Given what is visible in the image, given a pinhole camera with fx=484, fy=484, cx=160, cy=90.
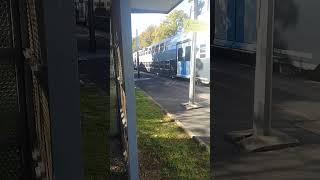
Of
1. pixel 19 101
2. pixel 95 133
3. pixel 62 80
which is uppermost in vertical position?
pixel 62 80

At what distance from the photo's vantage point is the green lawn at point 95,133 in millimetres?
1919

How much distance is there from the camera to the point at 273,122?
113 centimetres

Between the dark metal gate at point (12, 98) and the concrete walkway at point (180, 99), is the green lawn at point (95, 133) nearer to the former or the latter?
the concrete walkway at point (180, 99)

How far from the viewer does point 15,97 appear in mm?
2322

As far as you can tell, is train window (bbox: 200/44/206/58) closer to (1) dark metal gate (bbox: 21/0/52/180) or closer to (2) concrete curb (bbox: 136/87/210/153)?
(2) concrete curb (bbox: 136/87/210/153)

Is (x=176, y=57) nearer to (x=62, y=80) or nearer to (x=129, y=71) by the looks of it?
(x=129, y=71)

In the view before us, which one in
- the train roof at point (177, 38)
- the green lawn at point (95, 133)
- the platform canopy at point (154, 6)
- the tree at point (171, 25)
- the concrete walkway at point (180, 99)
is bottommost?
the green lawn at point (95, 133)

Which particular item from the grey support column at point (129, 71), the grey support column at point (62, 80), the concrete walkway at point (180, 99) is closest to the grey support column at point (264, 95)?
the concrete walkway at point (180, 99)

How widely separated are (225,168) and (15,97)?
134 cm

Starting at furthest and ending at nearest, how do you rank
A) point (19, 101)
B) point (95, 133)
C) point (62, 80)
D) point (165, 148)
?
point (19, 101) < point (95, 133) < point (62, 80) < point (165, 148)

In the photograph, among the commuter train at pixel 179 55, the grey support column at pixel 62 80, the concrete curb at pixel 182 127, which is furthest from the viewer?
the grey support column at pixel 62 80

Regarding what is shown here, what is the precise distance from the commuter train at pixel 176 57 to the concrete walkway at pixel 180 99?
0.03 metres

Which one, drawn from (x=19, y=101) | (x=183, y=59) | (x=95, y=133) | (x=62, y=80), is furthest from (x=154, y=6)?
(x=19, y=101)

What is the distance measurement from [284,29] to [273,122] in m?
0.23
